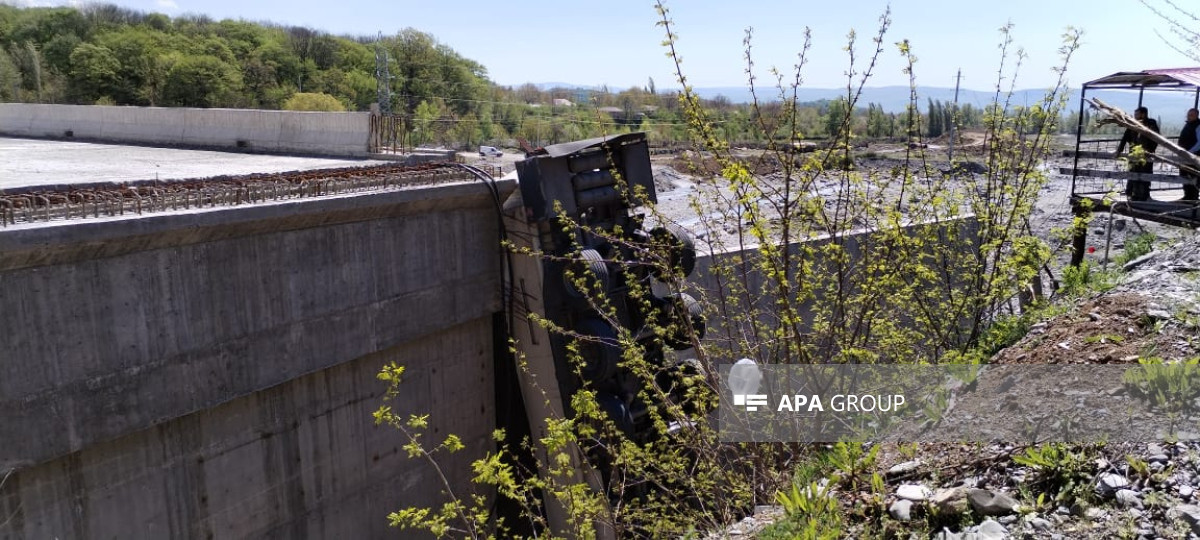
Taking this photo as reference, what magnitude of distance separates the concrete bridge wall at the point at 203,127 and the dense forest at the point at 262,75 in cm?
830

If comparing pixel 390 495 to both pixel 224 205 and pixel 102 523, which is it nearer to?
pixel 102 523

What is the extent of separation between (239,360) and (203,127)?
14386mm

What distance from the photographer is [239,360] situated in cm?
874

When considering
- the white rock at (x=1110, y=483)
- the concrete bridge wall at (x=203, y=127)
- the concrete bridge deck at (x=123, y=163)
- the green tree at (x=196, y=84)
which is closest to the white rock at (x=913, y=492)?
the white rock at (x=1110, y=483)

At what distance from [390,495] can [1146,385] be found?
9.04 meters

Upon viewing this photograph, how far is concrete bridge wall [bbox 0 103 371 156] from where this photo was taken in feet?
59.8

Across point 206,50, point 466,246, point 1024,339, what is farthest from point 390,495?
point 206,50

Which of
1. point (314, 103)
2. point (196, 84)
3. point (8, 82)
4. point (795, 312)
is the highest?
point (8, 82)

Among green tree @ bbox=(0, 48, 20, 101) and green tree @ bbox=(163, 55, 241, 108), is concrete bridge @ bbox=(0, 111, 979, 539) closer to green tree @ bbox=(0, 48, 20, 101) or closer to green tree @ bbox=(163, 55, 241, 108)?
green tree @ bbox=(163, 55, 241, 108)

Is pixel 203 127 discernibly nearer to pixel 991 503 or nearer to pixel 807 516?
pixel 807 516

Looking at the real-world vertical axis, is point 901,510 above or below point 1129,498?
below

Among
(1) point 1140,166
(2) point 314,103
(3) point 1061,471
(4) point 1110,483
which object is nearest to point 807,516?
(3) point 1061,471

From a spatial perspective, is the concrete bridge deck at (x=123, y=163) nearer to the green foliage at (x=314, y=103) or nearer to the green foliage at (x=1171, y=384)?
the green foliage at (x=314, y=103)

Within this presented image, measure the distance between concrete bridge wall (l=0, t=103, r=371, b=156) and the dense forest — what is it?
830cm
